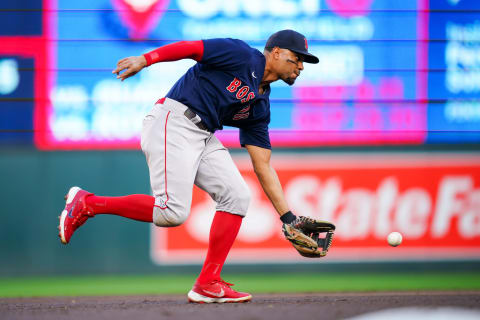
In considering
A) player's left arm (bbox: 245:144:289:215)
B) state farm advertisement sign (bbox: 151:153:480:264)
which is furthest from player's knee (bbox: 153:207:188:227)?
state farm advertisement sign (bbox: 151:153:480:264)

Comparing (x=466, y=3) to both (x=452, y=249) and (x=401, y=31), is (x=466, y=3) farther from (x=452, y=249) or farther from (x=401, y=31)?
(x=452, y=249)

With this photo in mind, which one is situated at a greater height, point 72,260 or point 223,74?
point 223,74

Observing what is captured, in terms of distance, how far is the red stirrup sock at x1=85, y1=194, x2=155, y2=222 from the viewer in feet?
13.0

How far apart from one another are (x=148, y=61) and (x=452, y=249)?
4.12 meters

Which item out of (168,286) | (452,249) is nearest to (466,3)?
(452,249)

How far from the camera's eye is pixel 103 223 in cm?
670

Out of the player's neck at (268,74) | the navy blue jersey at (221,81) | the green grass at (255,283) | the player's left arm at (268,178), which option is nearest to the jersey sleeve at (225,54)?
the navy blue jersey at (221,81)

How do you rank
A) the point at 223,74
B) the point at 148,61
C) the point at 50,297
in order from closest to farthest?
the point at 148,61, the point at 223,74, the point at 50,297

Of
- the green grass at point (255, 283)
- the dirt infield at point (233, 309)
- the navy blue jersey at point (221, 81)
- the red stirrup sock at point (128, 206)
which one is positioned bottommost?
the green grass at point (255, 283)

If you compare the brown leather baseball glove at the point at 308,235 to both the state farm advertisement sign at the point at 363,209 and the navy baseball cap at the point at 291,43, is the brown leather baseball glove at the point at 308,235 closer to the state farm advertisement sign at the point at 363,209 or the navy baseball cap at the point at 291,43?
the navy baseball cap at the point at 291,43

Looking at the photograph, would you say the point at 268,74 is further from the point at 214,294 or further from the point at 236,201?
the point at 214,294

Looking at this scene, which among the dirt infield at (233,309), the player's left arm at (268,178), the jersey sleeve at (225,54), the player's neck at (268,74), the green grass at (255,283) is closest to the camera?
the dirt infield at (233,309)

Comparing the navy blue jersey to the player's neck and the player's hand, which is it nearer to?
the player's neck

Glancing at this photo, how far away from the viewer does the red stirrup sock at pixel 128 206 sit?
13.0ft
